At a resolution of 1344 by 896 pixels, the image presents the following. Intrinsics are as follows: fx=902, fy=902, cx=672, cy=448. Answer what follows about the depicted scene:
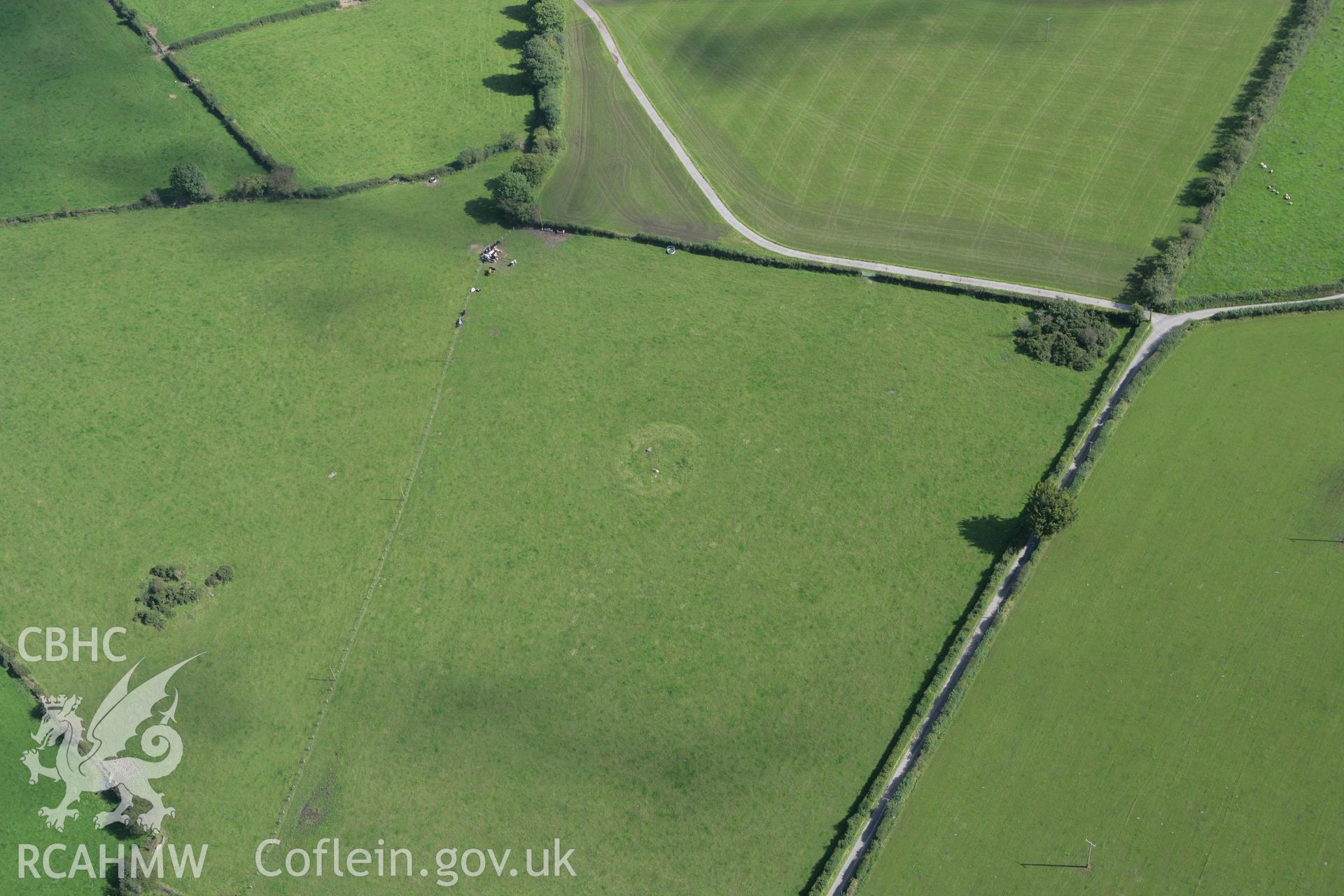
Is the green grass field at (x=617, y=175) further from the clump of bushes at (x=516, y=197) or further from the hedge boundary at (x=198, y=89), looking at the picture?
the hedge boundary at (x=198, y=89)

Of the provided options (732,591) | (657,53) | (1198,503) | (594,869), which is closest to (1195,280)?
(1198,503)

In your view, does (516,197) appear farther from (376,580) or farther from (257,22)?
(257,22)

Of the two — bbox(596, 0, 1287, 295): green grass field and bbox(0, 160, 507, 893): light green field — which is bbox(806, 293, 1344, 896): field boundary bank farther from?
bbox(0, 160, 507, 893): light green field

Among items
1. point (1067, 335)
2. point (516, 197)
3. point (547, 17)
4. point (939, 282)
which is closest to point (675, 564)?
point (939, 282)

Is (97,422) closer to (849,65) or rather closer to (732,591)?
(732,591)

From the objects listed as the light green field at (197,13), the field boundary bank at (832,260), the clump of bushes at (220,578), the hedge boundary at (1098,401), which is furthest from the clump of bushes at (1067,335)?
the light green field at (197,13)

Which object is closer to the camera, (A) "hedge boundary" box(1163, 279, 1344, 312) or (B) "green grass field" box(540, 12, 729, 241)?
(A) "hedge boundary" box(1163, 279, 1344, 312)

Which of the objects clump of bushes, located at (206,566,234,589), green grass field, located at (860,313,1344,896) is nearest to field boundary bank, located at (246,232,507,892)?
clump of bushes, located at (206,566,234,589)
